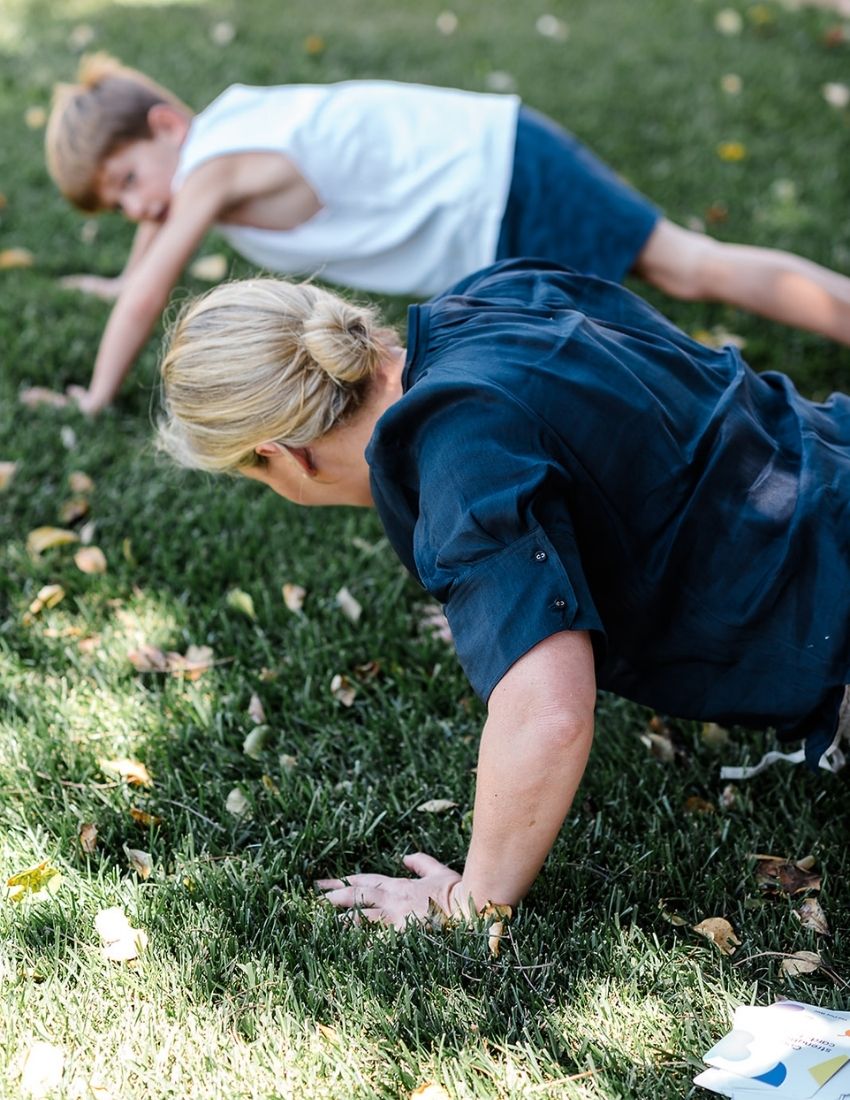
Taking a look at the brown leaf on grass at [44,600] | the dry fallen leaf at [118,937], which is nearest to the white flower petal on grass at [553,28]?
the brown leaf on grass at [44,600]

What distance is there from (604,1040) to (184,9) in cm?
654

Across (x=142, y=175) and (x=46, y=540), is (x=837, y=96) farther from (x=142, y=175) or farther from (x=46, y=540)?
(x=46, y=540)

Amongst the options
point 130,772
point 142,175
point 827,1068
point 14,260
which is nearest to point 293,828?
point 130,772

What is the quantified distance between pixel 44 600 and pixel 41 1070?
125 cm

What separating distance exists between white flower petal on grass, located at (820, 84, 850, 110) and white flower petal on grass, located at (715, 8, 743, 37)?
989 mm

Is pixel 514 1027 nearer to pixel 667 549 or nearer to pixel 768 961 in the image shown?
pixel 768 961

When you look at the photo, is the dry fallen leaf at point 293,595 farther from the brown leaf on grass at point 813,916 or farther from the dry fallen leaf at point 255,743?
the brown leaf on grass at point 813,916

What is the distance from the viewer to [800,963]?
5.88 ft

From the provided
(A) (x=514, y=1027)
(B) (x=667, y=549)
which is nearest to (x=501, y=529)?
(B) (x=667, y=549)

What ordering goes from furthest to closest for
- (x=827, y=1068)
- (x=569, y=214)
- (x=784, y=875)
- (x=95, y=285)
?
1. (x=95, y=285)
2. (x=569, y=214)
3. (x=784, y=875)
4. (x=827, y=1068)

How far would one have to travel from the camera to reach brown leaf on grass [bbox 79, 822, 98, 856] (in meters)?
2.04

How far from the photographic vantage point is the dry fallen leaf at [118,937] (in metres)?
1.80

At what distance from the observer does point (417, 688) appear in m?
2.45

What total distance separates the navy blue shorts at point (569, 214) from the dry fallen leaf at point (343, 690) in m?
1.39
